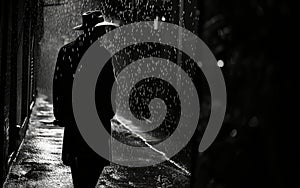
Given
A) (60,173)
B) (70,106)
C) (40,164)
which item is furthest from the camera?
(40,164)

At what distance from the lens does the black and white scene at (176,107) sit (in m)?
2.66

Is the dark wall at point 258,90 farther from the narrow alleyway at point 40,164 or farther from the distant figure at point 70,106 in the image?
the narrow alleyway at point 40,164

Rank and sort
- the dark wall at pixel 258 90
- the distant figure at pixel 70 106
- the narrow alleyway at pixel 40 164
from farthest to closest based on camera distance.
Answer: the narrow alleyway at pixel 40 164, the distant figure at pixel 70 106, the dark wall at pixel 258 90

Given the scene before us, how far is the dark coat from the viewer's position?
662 cm

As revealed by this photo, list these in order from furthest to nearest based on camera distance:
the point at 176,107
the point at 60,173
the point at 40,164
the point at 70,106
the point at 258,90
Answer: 1. the point at 176,107
2. the point at 40,164
3. the point at 60,173
4. the point at 70,106
5. the point at 258,90

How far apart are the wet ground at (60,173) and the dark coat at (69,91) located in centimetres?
152

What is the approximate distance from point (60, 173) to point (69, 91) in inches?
108

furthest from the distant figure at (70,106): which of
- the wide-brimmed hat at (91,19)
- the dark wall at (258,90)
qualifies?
the dark wall at (258,90)

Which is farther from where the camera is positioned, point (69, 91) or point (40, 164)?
point (40, 164)

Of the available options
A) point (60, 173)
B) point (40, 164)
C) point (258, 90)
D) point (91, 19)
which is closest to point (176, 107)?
point (40, 164)

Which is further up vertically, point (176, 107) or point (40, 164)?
point (176, 107)

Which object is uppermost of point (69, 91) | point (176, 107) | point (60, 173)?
point (69, 91)

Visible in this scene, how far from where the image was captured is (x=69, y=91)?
262 inches

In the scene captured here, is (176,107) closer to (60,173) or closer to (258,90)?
(60,173)
